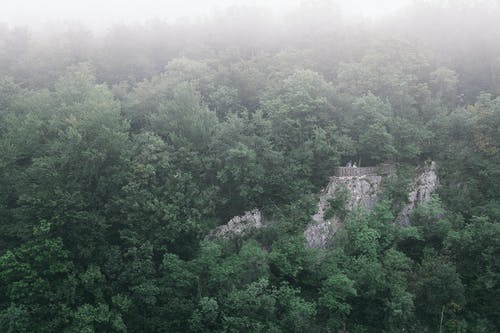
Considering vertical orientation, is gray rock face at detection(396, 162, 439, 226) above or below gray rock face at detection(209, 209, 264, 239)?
above

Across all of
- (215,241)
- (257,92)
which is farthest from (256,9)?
(215,241)

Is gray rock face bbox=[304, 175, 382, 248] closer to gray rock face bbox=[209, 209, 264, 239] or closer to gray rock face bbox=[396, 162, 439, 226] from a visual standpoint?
gray rock face bbox=[396, 162, 439, 226]

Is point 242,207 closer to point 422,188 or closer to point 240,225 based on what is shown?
point 240,225

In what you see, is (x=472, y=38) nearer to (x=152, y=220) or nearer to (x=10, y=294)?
(x=152, y=220)

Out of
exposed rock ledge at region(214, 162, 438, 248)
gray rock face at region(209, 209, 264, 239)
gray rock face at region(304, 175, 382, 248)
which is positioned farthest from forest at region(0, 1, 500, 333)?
gray rock face at region(304, 175, 382, 248)

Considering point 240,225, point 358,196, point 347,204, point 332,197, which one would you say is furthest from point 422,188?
point 240,225

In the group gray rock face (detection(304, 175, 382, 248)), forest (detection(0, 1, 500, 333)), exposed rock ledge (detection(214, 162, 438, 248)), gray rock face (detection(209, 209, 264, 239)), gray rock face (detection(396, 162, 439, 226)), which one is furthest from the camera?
gray rock face (detection(396, 162, 439, 226))

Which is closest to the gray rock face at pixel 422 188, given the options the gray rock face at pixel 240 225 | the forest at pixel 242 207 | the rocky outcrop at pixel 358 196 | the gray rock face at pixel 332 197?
the rocky outcrop at pixel 358 196
